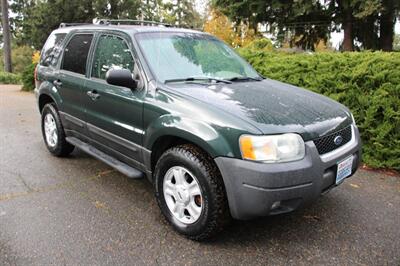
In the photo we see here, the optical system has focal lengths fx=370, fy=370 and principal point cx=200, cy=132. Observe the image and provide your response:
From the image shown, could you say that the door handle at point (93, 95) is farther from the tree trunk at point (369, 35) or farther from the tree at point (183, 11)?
the tree at point (183, 11)

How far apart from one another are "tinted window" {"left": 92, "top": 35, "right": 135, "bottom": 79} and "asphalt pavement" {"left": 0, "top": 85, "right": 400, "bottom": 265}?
133 centimetres

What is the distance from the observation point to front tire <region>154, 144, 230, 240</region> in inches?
112

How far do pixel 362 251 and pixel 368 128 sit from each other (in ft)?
7.80

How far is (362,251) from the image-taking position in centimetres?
298

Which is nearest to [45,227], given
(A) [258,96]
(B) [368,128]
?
(A) [258,96]

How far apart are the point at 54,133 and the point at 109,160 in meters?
1.61

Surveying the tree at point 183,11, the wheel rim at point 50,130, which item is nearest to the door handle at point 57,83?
the wheel rim at point 50,130

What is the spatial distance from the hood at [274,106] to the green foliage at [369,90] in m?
1.58

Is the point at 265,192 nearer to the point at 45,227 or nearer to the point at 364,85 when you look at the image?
the point at 45,227

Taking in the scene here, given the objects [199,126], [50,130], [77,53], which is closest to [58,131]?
[50,130]

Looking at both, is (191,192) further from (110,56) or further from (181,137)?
(110,56)

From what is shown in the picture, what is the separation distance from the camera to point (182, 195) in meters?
3.14

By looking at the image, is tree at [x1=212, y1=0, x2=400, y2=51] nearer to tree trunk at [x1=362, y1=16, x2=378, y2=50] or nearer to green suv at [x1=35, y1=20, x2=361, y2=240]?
tree trunk at [x1=362, y1=16, x2=378, y2=50]

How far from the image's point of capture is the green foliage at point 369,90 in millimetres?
4746
